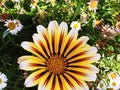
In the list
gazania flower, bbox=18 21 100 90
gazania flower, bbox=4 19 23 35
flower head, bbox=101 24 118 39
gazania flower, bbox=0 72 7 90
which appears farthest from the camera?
flower head, bbox=101 24 118 39

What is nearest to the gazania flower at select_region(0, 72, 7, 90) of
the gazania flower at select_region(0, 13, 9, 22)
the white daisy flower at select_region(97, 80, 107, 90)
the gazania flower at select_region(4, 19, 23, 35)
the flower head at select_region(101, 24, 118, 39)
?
the gazania flower at select_region(4, 19, 23, 35)

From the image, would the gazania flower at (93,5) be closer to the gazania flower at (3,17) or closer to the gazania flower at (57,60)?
the gazania flower at (3,17)

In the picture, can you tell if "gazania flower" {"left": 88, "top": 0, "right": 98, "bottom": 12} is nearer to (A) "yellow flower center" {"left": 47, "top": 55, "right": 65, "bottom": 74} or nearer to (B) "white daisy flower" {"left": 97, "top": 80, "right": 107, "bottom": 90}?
(B) "white daisy flower" {"left": 97, "top": 80, "right": 107, "bottom": 90}

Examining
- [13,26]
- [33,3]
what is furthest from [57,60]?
[33,3]

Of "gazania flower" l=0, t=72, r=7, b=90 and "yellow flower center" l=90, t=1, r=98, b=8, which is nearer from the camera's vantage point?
"gazania flower" l=0, t=72, r=7, b=90

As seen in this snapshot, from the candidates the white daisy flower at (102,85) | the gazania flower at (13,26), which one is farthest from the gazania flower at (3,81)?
the white daisy flower at (102,85)

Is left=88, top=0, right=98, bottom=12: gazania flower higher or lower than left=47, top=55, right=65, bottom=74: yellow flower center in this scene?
higher

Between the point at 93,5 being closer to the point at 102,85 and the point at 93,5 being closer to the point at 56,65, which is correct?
the point at 102,85
